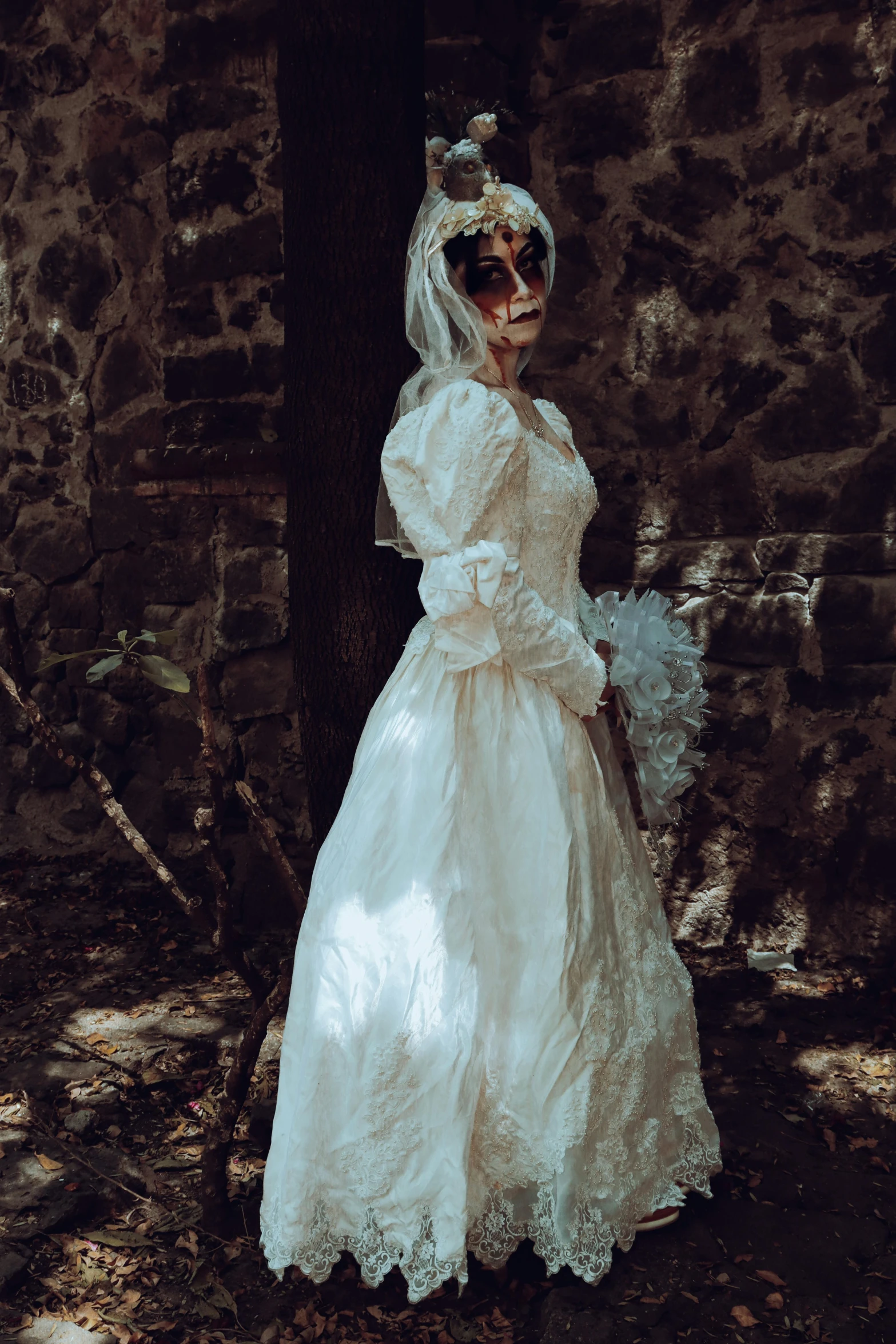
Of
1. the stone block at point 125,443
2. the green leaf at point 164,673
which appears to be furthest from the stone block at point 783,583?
the stone block at point 125,443

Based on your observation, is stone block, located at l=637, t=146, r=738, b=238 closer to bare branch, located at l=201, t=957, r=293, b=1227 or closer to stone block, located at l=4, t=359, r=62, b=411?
stone block, located at l=4, t=359, r=62, b=411

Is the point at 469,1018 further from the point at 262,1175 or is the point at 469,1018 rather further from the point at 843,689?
the point at 843,689

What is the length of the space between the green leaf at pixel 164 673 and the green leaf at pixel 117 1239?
1.10m

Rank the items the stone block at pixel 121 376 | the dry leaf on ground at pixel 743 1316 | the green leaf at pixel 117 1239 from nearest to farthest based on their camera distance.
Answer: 1. the dry leaf on ground at pixel 743 1316
2. the green leaf at pixel 117 1239
3. the stone block at pixel 121 376

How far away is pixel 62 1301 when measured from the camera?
1979mm

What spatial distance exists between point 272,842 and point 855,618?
1.94 m

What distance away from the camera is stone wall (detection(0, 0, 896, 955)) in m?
3.24

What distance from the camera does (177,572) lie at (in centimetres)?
380

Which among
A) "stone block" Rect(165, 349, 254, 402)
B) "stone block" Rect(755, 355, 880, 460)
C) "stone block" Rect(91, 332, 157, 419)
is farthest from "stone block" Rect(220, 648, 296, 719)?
"stone block" Rect(755, 355, 880, 460)

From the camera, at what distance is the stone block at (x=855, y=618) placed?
10.6 feet

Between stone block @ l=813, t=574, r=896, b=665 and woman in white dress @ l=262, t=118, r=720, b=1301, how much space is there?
1.34 meters

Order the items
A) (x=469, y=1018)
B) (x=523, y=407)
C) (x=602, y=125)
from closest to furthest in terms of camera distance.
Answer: (x=469, y=1018), (x=523, y=407), (x=602, y=125)

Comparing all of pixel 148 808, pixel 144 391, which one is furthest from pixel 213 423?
pixel 148 808

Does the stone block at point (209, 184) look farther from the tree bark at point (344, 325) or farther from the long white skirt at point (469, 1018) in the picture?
the long white skirt at point (469, 1018)
